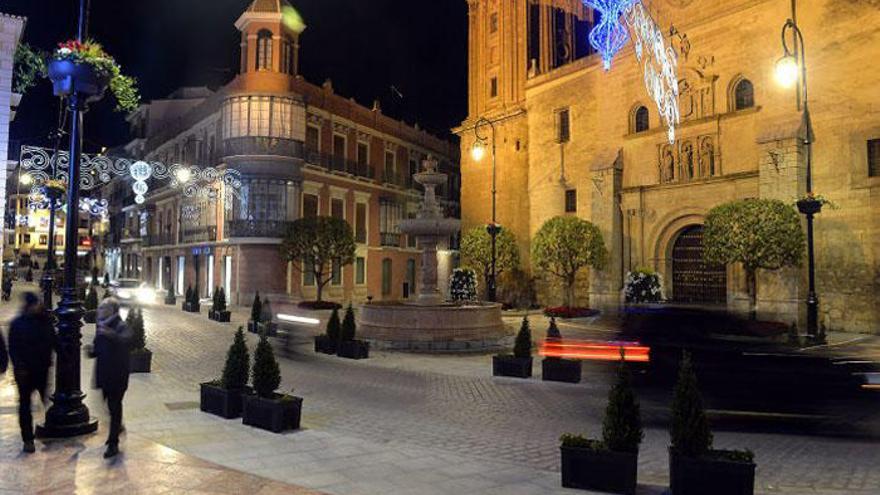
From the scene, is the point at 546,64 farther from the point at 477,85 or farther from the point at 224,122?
the point at 224,122

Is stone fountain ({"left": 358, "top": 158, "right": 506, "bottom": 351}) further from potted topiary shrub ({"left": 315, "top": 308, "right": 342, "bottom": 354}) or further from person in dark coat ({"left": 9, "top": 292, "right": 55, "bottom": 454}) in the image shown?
person in dark coat ({"left": 9, "top": 292, "right": 55, "bottom": 454})

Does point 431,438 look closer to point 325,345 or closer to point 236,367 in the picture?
point 236,367

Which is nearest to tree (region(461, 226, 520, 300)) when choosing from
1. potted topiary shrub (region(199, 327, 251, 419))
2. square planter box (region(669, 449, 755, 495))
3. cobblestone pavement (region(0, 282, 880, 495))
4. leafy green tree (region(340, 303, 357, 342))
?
leafy green tree (region(340, 303, 357, 342))

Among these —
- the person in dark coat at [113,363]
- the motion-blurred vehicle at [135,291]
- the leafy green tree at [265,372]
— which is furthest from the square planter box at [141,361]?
the motion-blurred vehicle at [135,291]

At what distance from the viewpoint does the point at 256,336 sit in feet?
60.4

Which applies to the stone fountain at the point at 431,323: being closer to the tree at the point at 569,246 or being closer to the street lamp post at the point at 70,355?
the street lamp post at the point at 70,355

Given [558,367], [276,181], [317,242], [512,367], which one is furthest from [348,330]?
[276,181]

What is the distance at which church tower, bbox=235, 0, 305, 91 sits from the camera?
103 feet

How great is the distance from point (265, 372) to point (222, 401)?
1.05 meters

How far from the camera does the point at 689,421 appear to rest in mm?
5184

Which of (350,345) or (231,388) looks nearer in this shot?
(231,388)

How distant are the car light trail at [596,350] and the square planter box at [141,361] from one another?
8.20 metres

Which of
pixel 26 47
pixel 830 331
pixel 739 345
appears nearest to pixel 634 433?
pixel 739 345

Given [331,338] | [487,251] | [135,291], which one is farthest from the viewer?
[135,291]
